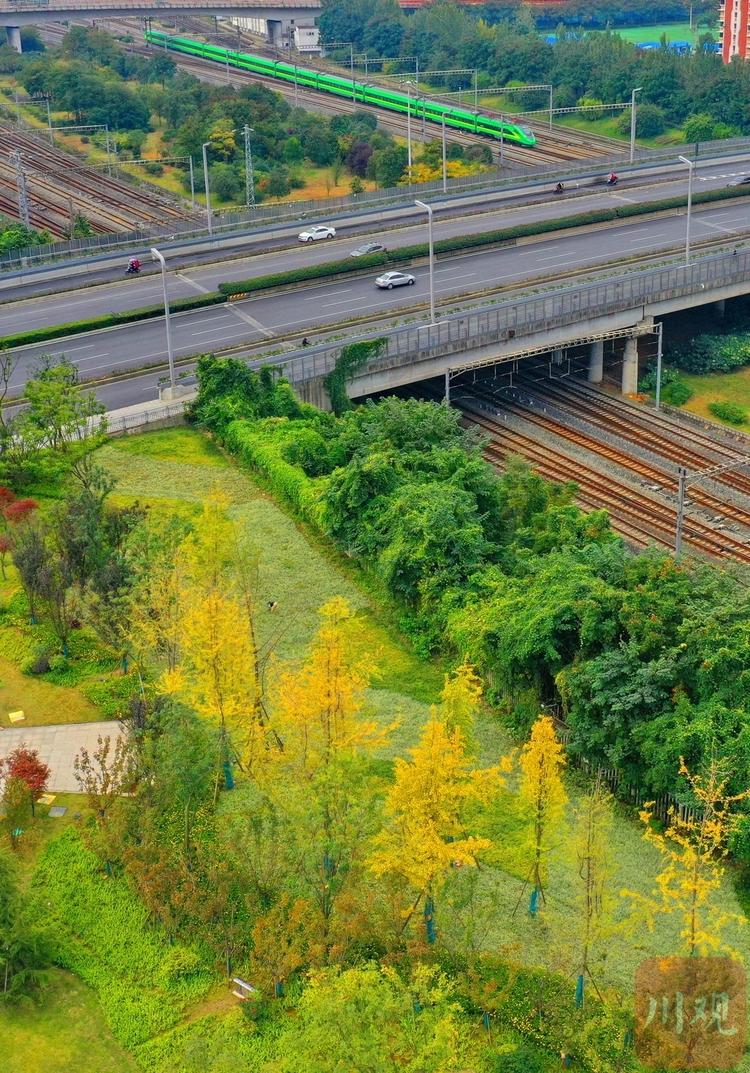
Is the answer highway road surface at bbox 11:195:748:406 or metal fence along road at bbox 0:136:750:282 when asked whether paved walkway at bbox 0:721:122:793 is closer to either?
highway road surface at bbox 11:195:748:406

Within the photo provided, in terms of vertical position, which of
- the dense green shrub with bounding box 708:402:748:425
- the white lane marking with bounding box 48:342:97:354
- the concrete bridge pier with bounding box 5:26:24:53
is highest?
the concrete bridge pier with bounding box 5:26:24:53

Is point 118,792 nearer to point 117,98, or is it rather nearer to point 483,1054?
point 483,1054

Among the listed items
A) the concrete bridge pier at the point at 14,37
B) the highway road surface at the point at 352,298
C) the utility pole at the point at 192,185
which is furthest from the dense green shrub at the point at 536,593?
the concrete bridge pier at the point at 14,37

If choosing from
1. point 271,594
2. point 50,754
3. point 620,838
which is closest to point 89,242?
point 271,594

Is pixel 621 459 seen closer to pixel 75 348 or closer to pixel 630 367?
pixel 630 367

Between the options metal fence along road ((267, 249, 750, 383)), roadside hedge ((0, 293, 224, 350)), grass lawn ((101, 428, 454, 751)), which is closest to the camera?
grass lawn ((101, 428, 454, 751))

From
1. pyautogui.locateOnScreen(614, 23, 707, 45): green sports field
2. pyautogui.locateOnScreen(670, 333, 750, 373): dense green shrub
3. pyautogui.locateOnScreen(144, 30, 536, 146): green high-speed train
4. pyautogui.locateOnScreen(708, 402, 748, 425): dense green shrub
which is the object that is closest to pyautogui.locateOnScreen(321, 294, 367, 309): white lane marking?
pyautogui.locateOnScreen(670, 333, 750, 373): dense green shrub

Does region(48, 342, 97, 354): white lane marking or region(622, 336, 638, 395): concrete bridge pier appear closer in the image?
region(48, 342, 97, 354): white lane marking

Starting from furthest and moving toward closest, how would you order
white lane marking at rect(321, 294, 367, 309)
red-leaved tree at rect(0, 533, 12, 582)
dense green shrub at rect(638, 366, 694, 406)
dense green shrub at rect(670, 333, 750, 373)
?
dense green shrub at rect(670, 333, 750, 373) → white lane marking at rect(321, 294, 367, 309) → dense green shrub at rect(638, 366, 694, 406) → red-leaved tree at rect(0, 533, 12, 582)

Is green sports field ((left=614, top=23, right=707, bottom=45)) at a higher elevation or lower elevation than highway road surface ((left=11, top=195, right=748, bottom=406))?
higher
